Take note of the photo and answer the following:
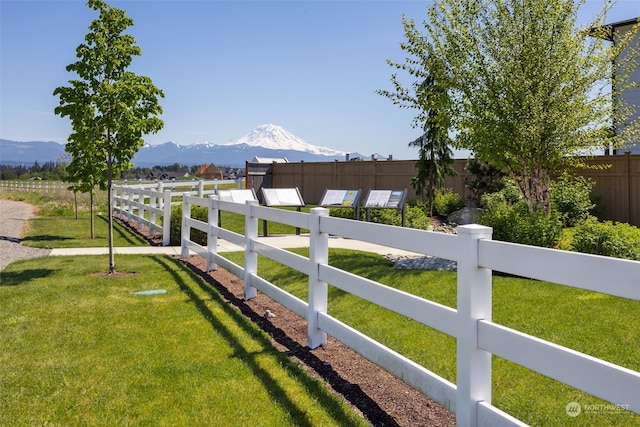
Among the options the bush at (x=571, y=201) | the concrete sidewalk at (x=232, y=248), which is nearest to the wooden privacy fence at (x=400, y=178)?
the bush at (x=571, y=201)

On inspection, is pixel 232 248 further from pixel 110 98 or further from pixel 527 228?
pixel 527 228

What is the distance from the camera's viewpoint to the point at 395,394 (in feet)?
14.3

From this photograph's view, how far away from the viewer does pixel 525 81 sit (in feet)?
35.2

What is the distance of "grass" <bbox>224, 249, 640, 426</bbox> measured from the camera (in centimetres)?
425

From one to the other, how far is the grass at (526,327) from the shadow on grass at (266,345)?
95 centimetres

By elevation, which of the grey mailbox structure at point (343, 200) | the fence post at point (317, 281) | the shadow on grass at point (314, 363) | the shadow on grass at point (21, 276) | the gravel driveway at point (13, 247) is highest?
the grey mailbox structure at point (343, 200)

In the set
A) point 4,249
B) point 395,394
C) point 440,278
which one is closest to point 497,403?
point 395,394

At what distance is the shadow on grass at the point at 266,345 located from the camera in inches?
156

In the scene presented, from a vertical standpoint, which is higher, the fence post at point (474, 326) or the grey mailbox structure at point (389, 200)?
the grey mailbox structure at point (389, 200)

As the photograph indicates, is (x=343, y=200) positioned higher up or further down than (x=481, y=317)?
higher up

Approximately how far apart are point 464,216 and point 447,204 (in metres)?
1.89

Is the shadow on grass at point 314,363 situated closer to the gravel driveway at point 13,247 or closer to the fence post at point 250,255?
the fence post at point 250,255

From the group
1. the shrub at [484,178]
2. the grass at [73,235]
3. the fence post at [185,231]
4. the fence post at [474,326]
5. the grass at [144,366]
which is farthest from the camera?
the shrub at [484,178]

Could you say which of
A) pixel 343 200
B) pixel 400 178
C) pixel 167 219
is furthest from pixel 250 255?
pixel 400 178
